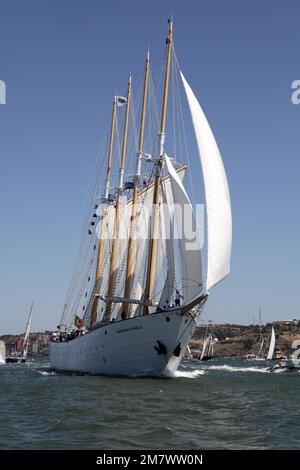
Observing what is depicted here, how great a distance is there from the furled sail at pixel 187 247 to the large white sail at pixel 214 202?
3209mm

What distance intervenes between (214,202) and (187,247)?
4.72 m

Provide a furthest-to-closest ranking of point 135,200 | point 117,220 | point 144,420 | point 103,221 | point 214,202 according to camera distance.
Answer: point 103,221 → point 117,220 → point 135,200 → point 214,202 → point 144,420

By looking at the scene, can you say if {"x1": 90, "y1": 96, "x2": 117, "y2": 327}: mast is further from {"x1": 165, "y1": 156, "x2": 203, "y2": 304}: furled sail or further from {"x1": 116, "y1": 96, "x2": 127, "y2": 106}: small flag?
{"x1": 165, "y1": 156, "x2": 203, "y2": 304}: furled sail

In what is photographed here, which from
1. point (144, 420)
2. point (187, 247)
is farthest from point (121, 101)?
point (144, 420)

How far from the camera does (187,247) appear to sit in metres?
42.3

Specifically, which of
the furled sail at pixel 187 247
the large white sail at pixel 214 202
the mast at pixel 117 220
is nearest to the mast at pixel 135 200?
the mast at pixel 117 220

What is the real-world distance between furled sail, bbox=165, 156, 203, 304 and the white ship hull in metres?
2.36

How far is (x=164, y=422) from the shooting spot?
19.6 m

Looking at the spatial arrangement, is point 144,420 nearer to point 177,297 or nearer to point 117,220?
point 177,297

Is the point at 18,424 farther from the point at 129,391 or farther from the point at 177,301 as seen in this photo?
the point at 177,301

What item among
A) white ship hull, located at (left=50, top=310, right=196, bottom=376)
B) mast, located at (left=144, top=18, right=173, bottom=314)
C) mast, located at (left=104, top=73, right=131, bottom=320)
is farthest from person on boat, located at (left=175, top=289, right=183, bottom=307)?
mast, located at (left=104, top=73, right=131, bottom=320)

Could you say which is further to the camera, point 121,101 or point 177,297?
point 121,101

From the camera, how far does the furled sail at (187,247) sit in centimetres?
4162

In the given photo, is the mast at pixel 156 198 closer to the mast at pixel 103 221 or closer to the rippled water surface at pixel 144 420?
the rippled water surface at pixel 144 420
